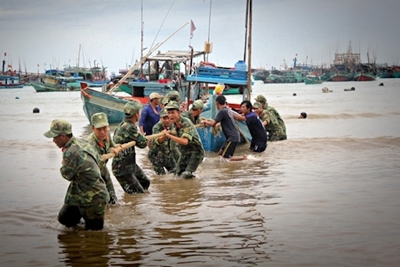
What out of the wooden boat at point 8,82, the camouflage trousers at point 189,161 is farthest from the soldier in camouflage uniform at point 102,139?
the wooden boat at point 8,82

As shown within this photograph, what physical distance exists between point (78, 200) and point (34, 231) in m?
1.15

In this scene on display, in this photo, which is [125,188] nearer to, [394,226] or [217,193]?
[217,193]

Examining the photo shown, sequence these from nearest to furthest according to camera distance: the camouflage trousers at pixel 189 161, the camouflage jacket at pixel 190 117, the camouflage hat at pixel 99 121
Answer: the camouflage hat at pixel 99 121, the camouflage trousers at pixel 189 161, the camouflage jacket at pixel 190 117

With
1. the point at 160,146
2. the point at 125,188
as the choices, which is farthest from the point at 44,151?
the point at 125,188

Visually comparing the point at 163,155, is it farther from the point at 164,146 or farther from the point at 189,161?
the point at 189,161

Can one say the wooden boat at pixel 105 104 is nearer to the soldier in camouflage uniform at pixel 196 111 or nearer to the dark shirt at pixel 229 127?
the dark shirt at pixel 229 127

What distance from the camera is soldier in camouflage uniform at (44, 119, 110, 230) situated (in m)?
5.82

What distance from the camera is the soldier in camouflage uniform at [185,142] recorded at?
29.5 ft

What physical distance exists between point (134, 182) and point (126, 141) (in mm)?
751

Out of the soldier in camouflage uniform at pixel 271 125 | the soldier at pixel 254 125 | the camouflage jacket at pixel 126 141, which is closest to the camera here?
the camouflage jacket at pixel 126 141

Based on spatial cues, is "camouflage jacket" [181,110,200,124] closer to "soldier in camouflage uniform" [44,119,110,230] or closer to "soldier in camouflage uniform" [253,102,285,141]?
"soldier in camouflage uniform" [253,102,285,141]

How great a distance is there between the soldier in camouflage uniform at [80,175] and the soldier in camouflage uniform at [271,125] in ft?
29.4

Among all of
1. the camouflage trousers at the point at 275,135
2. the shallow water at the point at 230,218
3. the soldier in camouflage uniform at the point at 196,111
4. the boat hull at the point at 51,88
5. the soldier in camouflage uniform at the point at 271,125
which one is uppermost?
the soldier in camouflage uniform at the point at 196,111

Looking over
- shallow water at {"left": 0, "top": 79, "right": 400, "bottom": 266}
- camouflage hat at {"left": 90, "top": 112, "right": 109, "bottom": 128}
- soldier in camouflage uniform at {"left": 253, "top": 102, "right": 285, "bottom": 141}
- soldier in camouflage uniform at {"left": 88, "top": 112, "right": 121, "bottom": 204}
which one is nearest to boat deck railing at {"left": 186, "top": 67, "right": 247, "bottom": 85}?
soldier in camouflage uniform at {"left": 253, "top": 102, "right": 285, "bottom": 141}
